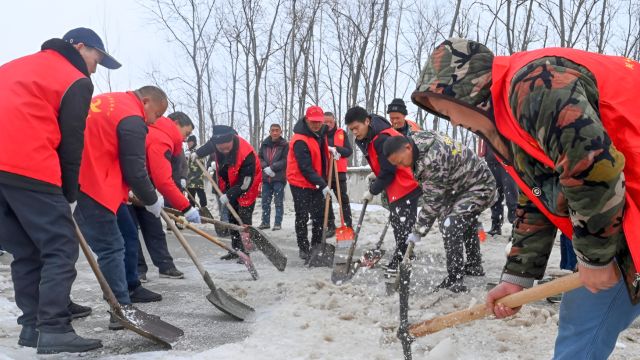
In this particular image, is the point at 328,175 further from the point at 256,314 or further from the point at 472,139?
the point at 472,139

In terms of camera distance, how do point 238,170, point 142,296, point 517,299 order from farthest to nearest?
point 238,170 → point 142,296 → point 517,299

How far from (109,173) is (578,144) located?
3204mm

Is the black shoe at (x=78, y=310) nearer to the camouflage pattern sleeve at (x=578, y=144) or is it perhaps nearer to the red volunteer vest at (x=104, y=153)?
the red volunteer vest at (x=104, y=153)

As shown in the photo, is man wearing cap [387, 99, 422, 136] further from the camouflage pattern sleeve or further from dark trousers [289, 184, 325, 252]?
the camouflage pattern sleeve

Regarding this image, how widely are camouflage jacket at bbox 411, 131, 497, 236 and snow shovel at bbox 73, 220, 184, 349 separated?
6.71 feet

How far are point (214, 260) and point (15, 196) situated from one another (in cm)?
365

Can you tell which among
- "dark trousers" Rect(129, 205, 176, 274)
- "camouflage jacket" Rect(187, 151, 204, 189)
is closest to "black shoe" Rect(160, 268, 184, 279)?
"dark trousers" Rect(129, 205, 176, 274)

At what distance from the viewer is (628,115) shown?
4.46ft

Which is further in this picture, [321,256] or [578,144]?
[321,256]

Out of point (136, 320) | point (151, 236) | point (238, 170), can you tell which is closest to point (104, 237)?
point (136, 320)

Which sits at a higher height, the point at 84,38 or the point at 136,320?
the point at 84,38

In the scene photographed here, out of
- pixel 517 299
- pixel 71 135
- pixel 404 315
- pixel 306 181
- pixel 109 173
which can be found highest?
pixel 71 135

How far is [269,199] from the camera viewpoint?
9094 millimetres

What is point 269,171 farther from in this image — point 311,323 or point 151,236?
point 311,323
